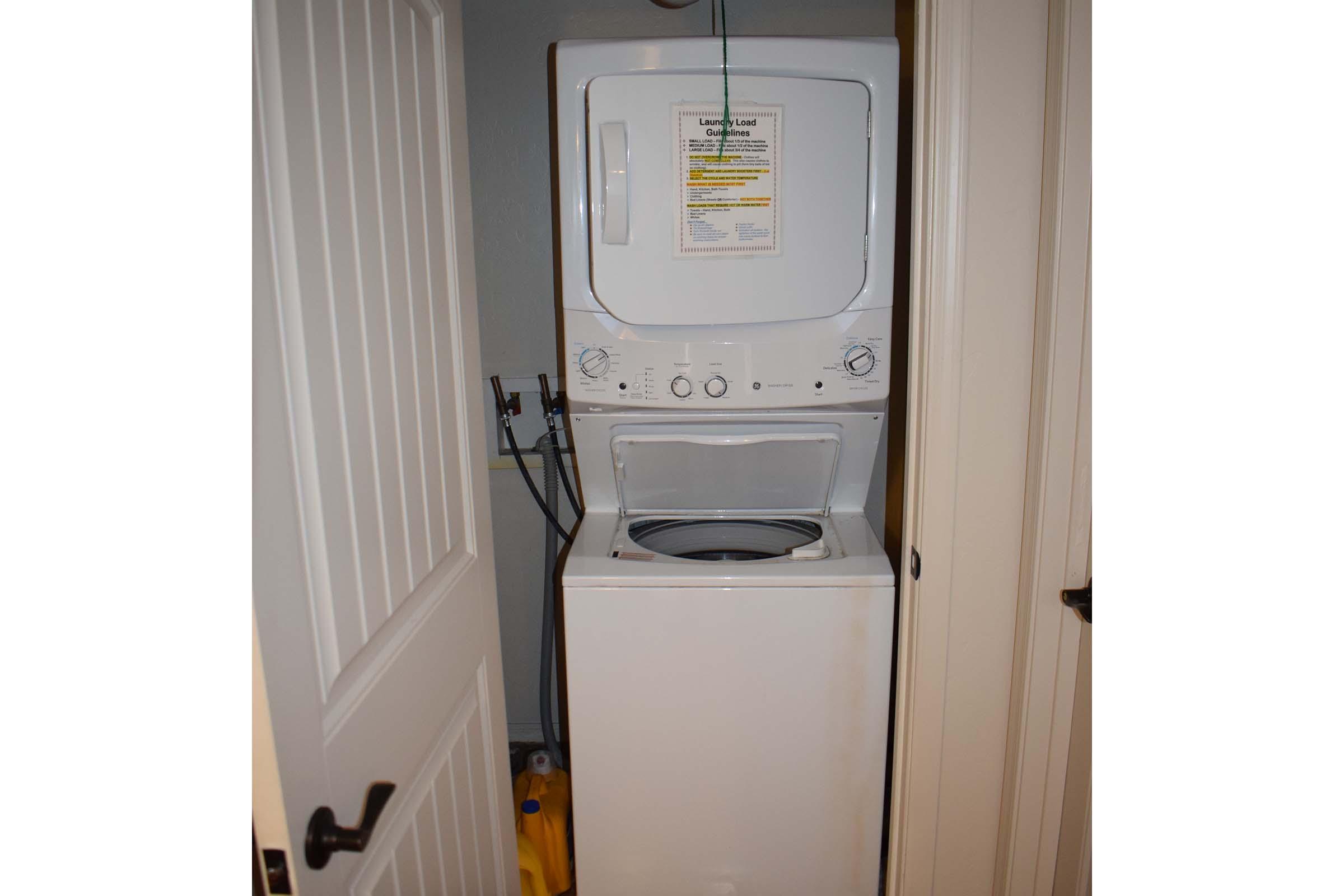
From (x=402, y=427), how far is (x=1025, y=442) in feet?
3.37

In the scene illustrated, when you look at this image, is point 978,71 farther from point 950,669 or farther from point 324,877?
point 324,877

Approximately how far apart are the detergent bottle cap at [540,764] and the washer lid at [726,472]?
71 cm

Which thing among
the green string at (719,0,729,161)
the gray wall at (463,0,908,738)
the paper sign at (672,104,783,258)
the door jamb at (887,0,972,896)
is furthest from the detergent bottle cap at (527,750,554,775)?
the green string at (719,0,729,161)

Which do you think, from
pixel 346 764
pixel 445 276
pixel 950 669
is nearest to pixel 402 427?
pixel 445 276

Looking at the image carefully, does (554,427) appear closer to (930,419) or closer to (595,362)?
(595,362)

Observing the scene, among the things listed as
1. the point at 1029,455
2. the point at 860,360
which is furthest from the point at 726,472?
the point at 1029,455

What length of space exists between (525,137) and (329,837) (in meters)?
1.76

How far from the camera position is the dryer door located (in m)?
1.49

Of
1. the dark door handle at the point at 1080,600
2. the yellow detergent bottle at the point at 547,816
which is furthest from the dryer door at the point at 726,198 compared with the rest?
the yellow detergent bottle at the point at 547,816

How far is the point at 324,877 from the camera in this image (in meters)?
0.69

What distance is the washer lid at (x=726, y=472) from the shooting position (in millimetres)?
1673

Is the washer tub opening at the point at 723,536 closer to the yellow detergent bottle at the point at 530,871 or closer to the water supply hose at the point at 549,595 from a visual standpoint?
the water supply hose at the point at 549,595

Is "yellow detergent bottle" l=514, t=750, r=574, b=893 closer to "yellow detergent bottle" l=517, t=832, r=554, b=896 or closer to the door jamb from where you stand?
"yellow detergent bottle" l=517, t=832, r=554, b=896

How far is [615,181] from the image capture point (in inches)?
59.0
